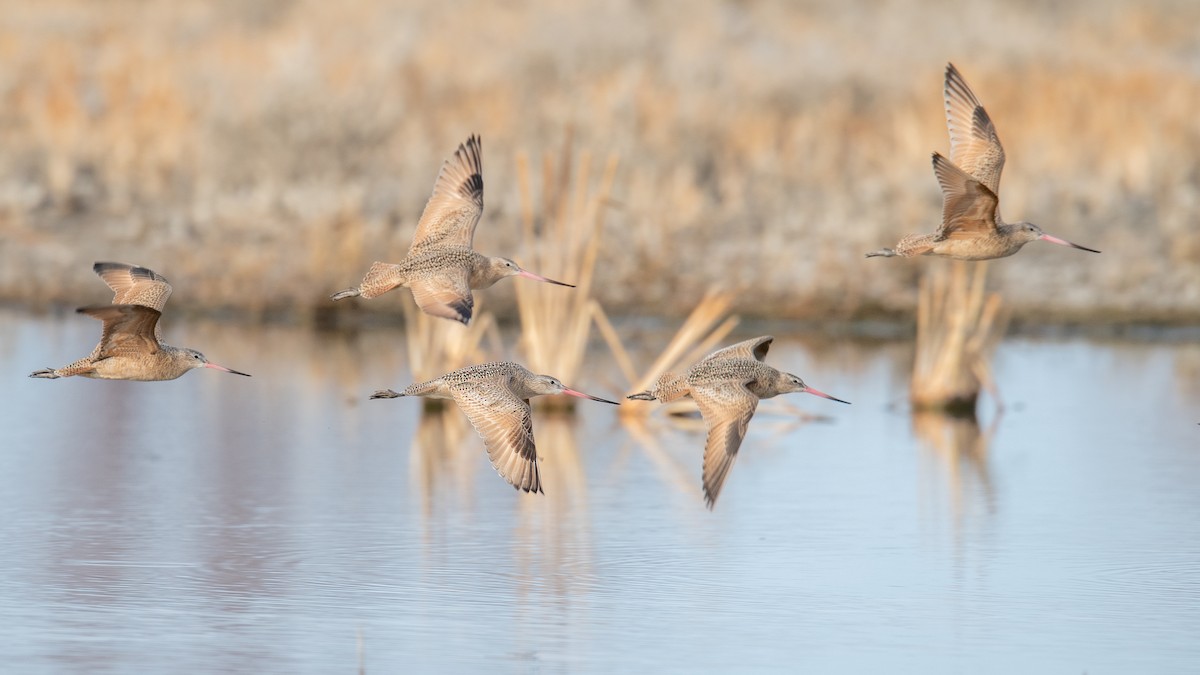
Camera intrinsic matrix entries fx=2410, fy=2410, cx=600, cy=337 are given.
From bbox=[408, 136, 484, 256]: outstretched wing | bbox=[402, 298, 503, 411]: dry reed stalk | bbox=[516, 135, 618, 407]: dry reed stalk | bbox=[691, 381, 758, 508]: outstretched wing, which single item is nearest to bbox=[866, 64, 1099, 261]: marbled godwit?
bbox=[691, 381, 758, 508]: outstretched wing

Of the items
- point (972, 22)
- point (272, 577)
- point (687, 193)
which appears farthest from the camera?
point (972, 22)

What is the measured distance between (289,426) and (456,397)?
8.03 m

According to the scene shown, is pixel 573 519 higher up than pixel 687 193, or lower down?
lower down

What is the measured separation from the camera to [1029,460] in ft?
55.7

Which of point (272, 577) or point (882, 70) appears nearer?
point (272, 577)

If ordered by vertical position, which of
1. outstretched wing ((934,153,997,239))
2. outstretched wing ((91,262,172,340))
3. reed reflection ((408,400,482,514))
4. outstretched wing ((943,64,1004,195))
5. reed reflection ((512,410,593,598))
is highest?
outstretched wing ((943,64,1004,195))

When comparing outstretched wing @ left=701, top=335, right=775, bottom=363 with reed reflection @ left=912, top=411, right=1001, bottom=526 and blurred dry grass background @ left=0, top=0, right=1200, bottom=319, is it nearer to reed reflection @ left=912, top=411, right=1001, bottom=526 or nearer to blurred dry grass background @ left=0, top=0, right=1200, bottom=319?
reed reflection @ left=912, top=411, right=1001, bottom=526

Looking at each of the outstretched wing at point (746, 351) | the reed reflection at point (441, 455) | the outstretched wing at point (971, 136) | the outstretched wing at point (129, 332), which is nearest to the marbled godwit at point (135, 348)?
the outstretched wing at point (129, 332)

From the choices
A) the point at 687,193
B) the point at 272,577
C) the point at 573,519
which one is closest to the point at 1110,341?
the point at 687,193

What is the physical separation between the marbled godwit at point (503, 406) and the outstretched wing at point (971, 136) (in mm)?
2053

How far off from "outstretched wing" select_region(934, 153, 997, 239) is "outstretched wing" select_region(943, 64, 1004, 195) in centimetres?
48

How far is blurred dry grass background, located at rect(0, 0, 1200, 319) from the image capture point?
83.3 feet

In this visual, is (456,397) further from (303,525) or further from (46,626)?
(303,525)

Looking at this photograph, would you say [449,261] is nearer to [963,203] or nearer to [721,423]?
[721,423]
